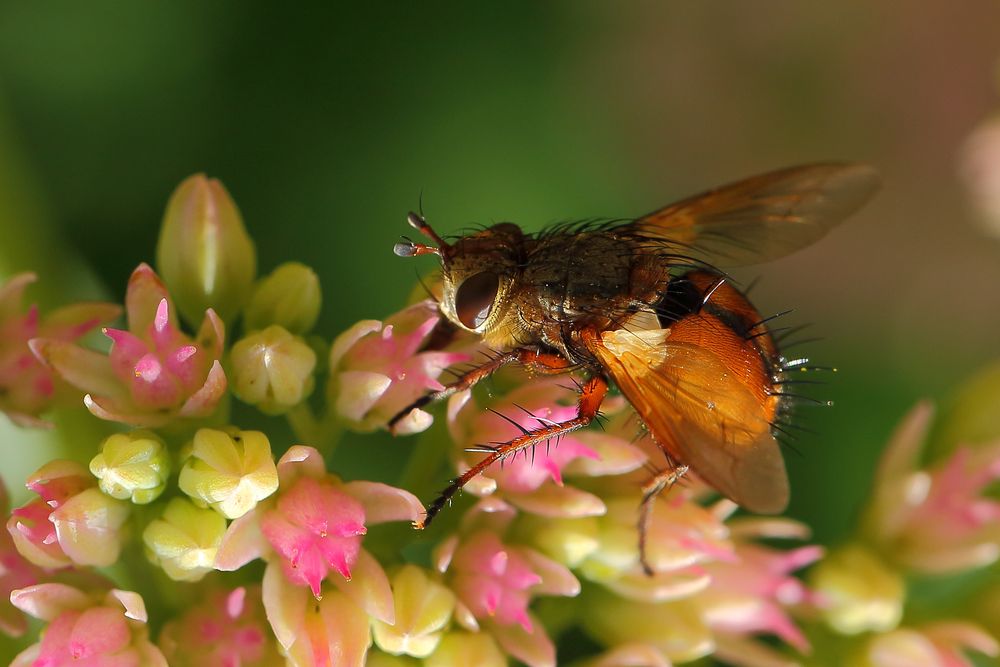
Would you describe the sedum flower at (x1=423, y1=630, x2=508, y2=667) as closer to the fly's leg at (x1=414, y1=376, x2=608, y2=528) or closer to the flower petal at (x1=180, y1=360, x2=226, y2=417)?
the fly's leg at (x1=414, y1=376, x2=608, y2=528)

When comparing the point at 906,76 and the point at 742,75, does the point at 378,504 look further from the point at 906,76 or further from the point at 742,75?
the point at 906,76

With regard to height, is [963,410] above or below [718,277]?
below

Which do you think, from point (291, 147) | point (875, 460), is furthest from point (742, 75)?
point (291, 147)

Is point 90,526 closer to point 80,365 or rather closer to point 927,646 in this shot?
point 80,365

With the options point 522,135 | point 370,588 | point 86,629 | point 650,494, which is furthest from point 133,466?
point 522,135

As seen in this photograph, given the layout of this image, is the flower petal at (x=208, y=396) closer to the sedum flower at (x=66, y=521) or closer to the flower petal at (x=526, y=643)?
the sedum flower at (x=66, y=521)

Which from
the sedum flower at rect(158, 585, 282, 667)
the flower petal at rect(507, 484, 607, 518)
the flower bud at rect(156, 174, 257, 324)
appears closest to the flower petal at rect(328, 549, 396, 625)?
the sedum flower at rect(158, 585, 282, 667)

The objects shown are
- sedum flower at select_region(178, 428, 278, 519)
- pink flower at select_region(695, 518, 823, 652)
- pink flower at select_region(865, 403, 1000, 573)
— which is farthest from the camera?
pink flower at select_region(865, 403, 1000, 573)
